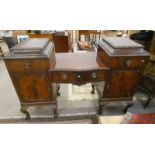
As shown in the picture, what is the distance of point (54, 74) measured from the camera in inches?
58.2

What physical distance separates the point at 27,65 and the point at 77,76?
0.50 meters

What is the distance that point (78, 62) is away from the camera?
1646 mm

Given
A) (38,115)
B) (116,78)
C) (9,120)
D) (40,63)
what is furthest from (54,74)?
(9,120)

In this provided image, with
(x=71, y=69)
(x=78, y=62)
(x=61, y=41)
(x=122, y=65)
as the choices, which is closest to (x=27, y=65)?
(x=71, y=69)

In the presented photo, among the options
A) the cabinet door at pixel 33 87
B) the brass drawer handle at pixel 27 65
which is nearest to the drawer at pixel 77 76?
the cabinet door at pixel 33 87

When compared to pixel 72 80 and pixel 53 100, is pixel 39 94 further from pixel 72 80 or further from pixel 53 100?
pixel 72 80

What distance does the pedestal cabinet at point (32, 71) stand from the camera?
132cm

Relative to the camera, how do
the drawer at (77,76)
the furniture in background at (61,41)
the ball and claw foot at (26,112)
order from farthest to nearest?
1. the furniture in background at (61,41)
2. the ball and claw foot at (26,112)
3. the drawer at (77,76)

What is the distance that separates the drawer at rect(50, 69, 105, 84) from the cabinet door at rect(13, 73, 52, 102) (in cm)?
10

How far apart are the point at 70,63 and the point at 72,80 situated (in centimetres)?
21

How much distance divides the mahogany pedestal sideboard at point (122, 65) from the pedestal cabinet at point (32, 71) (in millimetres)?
608

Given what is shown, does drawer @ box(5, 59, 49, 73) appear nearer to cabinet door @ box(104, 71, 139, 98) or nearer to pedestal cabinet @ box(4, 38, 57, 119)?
pedestal cabinet @ box(4, 38, 57, 119)

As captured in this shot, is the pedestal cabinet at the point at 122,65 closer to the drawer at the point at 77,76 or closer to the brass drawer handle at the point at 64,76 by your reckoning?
the drawer at the point at 77,76

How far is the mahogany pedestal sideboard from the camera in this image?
141 cm
